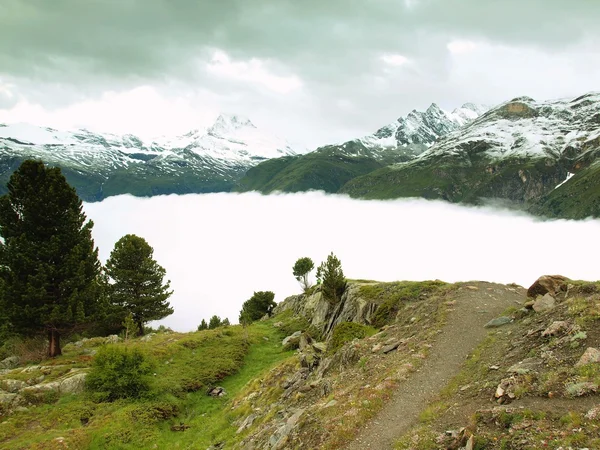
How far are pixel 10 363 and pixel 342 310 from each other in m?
39.2

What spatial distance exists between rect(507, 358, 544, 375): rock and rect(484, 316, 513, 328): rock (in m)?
8.85

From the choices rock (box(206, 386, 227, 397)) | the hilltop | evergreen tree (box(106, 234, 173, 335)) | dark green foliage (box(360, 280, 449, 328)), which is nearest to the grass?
the hilltop

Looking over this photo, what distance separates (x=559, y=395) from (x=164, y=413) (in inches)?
1114

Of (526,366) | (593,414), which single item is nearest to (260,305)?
(526,366)

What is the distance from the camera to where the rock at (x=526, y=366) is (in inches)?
567

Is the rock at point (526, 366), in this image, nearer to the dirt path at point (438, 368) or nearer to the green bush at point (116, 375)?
the dirt path at point (438, 368)

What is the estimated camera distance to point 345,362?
25.4 m

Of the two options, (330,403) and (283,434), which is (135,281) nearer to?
(283,434)

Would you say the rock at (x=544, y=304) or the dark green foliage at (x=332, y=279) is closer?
the rock at (x=544, y=304)

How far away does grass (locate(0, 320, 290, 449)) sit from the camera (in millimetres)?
24359

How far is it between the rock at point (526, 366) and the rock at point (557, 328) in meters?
2.55

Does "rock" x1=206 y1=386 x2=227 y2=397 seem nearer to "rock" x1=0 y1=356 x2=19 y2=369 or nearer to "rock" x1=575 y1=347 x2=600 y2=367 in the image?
"rock" x1=0 y1=356 x2=19 y2=369

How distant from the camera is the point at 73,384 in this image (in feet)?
102

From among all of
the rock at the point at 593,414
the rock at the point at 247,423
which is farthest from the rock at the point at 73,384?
the rock at the point at 593,414
